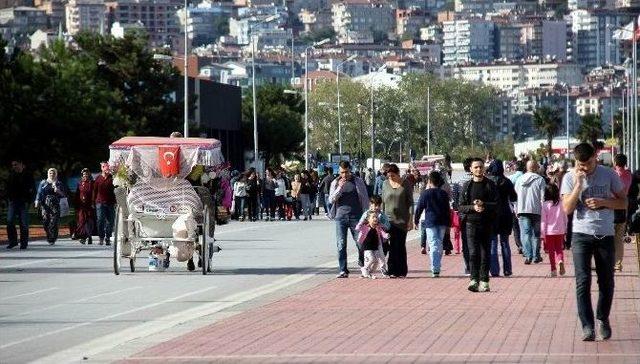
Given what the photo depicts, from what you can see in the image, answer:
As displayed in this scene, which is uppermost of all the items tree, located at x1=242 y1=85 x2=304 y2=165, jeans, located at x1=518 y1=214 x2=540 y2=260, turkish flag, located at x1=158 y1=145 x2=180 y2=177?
tree, located at x1=242 y1=85 x2=304 y2=165

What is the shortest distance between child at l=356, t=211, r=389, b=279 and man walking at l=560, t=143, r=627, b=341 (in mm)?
10080

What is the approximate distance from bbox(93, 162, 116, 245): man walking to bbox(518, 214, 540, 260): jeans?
988 cm

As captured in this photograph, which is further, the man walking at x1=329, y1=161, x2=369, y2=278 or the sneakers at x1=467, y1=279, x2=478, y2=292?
the man walking at x1=329, y1=161, x2=369, y2=278

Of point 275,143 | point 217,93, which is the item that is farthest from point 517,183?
point 275,143

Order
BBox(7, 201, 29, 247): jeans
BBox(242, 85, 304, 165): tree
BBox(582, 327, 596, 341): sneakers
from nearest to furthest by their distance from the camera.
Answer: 1. BBox(582, 327, 596, 341): sneakers
2. BBox(7, 201, 29, 247): jeans
3. BBox(242, 85, 304, 165): tree

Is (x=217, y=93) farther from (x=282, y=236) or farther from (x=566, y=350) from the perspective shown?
(x=566, y=350)

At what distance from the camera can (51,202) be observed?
131ft

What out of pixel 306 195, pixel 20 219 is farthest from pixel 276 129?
pixel 20 219

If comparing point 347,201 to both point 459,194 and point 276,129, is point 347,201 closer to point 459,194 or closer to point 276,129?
point 459,194

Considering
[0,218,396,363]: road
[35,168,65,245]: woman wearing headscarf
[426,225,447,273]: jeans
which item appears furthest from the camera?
[35,168,65,245]: woman wearing headscarf

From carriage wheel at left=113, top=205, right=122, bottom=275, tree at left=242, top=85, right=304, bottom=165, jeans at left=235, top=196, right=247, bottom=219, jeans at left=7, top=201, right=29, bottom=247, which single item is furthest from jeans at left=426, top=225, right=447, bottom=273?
tree at left=242, top=85, right=304, bottom=165

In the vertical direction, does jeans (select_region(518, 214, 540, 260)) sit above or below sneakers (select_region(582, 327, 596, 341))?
above

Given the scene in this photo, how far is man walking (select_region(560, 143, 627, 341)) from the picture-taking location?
1811 centimetres

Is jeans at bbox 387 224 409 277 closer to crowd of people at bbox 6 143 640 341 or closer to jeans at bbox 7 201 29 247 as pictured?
crowd of people at bbox 6 143 640 341
